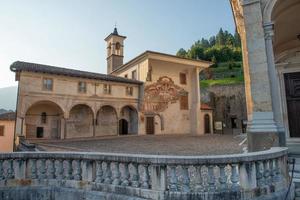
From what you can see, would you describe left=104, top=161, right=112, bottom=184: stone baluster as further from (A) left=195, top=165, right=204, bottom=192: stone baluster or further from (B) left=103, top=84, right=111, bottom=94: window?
(B) left=103, top=84, right=111, bottom=94: window

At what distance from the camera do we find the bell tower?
36.8 metres

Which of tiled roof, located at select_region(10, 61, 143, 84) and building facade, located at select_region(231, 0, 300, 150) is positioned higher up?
tiled roof, located at select_region(10, 61, 143, 84)

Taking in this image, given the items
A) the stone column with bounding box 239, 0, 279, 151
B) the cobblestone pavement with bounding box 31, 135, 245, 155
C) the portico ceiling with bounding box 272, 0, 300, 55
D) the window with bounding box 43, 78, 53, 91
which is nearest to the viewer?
the stone column with bounding box 239, 0, 279, 151

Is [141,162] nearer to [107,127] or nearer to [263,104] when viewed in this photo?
[263,104]

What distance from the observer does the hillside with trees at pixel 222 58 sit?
169ft

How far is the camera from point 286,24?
28.8ft

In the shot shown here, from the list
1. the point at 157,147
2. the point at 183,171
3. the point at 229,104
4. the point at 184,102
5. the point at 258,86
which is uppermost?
the point at 229,104

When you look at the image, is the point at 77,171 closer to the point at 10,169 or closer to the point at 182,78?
the point at 10,169

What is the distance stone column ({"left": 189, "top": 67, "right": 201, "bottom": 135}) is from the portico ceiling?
1985 cm

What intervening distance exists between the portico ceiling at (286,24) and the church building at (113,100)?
16.8m

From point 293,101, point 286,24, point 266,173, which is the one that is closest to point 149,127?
point 293,101

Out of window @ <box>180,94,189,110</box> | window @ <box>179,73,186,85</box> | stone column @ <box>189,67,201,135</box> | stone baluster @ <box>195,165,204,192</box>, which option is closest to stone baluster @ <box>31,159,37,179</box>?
stone baluster @ <box>195,165,204,192</box>

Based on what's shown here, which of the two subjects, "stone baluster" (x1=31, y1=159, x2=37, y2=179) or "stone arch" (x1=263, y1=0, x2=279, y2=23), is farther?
"stone arch" (x1=263, y1=0, x2=279, y2=23)

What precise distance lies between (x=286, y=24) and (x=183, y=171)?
8352mm
